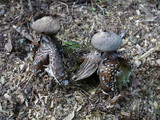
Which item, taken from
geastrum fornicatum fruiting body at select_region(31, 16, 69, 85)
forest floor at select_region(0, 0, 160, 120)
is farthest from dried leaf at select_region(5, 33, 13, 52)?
geastrum fornicatum fruiting body at select_region(31, 16, 69, 85)

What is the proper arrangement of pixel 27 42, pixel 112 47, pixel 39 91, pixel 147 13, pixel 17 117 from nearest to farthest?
pixel 112 47, pixel 17 117, pixel 39 91, pixel 27 42, pixel 147 13

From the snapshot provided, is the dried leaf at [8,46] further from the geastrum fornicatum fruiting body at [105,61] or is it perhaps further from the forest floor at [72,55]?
the geastrum fornicatum fruiting body at [105,61]

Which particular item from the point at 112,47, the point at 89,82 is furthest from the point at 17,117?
the point at 112,47

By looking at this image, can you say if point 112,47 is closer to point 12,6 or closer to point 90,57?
point 90,57

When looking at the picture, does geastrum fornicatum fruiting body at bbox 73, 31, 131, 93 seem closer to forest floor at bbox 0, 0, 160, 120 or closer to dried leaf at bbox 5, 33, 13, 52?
forest floor at bbox 0, 0, 160, 120

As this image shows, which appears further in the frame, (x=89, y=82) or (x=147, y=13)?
(x=147, y=13)

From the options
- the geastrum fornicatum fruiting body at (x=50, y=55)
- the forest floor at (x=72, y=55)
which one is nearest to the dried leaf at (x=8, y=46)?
the forest floor at (x=72, y=55)

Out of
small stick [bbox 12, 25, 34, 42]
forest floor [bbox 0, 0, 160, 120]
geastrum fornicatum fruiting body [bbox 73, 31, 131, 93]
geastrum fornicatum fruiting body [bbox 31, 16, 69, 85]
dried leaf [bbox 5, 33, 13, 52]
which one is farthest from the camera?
small stick [bbox 12, 25, 34, 42]
